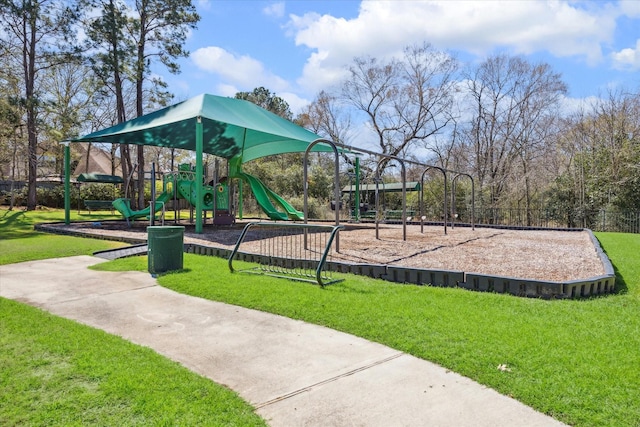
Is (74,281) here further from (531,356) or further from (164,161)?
(164,161)

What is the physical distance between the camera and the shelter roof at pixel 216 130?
12.6 metres

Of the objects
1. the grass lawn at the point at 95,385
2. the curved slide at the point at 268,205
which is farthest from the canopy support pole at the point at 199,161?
the grass lawn at the point at 95,385

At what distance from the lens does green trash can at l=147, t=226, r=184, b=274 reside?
6.38 meters

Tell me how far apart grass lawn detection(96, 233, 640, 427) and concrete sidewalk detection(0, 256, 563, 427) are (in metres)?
0.17

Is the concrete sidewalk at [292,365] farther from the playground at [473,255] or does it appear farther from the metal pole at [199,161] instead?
the metal pole at [199,161]

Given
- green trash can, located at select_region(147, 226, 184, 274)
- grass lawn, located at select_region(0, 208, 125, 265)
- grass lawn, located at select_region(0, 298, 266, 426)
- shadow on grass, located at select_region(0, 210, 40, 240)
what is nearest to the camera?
grass lawn, located at select_region(0, 298, 266, 426)

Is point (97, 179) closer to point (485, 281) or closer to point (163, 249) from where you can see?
point (163, 249)

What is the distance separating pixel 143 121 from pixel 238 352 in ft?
40.3

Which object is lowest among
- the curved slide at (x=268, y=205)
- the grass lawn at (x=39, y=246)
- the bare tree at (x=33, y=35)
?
the grass lawn at (x=39, y=246)

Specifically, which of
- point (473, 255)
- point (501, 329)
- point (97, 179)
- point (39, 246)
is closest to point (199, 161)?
point (39, 246)

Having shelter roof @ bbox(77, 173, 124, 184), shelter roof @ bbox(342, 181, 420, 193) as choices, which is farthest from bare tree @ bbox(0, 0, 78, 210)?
shelter roof @ bbox(342, 181, 420, 193)

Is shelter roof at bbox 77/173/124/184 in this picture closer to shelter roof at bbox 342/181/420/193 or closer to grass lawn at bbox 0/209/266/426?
shelter roof at bbox 342/181/420/193

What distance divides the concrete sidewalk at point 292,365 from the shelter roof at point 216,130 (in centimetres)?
770

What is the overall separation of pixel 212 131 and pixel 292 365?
14.3 m
